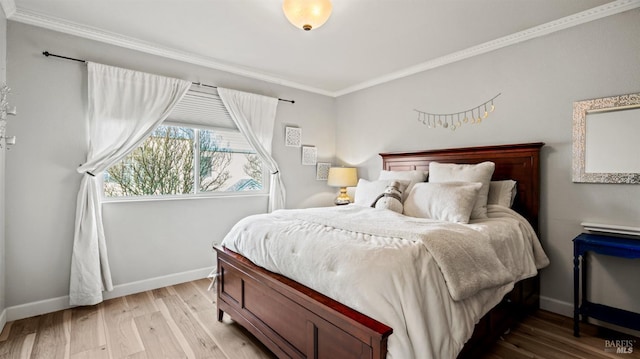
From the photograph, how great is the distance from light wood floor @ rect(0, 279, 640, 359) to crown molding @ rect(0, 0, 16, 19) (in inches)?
96.4

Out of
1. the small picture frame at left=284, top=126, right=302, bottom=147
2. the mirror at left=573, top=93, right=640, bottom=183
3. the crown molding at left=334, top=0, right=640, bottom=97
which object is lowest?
the mirror at left=573, top=93, right=640, bottom=183

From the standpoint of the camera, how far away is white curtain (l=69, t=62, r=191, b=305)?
8.87 feet

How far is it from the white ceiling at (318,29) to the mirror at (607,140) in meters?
0.72

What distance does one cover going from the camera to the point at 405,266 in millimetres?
1401

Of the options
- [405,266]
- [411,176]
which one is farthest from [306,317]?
[411,176]

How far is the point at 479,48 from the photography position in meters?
3.07

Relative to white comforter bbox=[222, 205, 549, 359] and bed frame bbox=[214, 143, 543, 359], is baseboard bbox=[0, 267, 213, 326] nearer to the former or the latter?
bed frame bbox=[214, 143, 543, 359]

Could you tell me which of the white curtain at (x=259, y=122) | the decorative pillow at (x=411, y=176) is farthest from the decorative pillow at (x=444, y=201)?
the white curtain at (x=259, y=122)

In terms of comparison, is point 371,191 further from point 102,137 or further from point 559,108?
point 102,137

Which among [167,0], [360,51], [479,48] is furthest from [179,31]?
[479,48]

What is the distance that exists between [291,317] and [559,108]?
273 centimetres

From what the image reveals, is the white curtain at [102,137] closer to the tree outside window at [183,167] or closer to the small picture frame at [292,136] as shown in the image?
the tree outside window at [183,167]

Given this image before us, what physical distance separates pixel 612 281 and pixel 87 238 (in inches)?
171

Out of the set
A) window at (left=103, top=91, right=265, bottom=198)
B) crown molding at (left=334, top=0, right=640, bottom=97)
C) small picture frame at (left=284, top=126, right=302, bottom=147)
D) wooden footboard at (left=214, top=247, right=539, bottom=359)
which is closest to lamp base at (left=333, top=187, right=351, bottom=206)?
small picture frame at (left=284, top=126, right=302, bottom=147)
